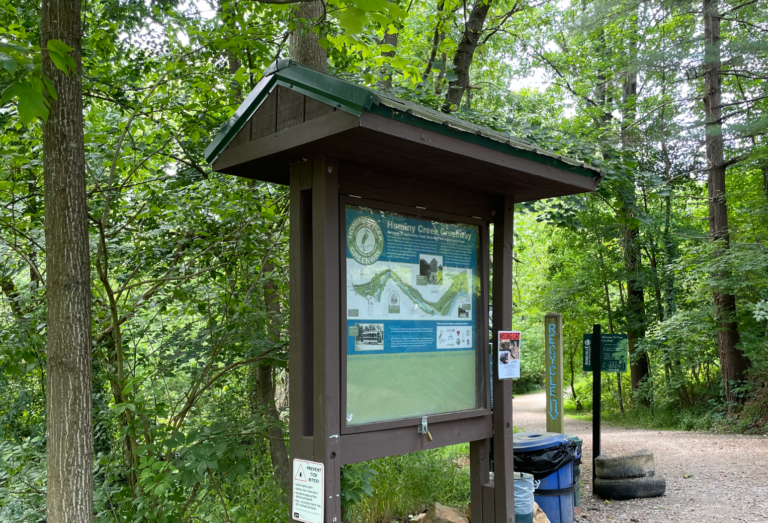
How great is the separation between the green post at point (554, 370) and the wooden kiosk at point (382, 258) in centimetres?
298

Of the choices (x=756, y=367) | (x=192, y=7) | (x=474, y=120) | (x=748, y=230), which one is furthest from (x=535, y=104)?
(x=192, y=7)

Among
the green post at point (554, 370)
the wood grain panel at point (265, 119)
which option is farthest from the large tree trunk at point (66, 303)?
the green post at point (554, 370)

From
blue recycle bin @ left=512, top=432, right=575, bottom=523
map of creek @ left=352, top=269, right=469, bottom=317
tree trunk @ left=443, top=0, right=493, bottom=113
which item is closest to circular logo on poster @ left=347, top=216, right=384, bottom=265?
map of creek @ left=352, top=269, right=469, bottom=317

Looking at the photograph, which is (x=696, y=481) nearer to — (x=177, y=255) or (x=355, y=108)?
(x=177, y=255)

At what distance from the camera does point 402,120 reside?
8.93ft

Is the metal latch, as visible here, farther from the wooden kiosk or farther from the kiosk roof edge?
the kiosk roof edge

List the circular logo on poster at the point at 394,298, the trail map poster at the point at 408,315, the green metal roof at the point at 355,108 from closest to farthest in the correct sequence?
the green metal roof at the point at 355,108, the trail map poster at the point at 408,315, the circular logo on poster at the point at 394,298

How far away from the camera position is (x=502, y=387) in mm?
3893

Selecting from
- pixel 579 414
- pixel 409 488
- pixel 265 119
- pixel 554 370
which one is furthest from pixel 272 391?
pixel 579 414

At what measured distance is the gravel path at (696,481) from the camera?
5.88 meters

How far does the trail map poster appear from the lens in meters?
3.12

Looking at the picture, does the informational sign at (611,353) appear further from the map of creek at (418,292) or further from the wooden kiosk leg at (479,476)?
the map of creek at (418,292)

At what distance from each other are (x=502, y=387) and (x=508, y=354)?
226 mm

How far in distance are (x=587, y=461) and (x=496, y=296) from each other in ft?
19.7
